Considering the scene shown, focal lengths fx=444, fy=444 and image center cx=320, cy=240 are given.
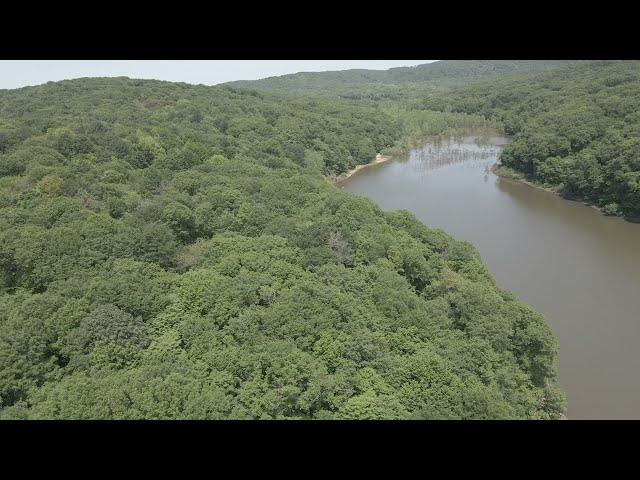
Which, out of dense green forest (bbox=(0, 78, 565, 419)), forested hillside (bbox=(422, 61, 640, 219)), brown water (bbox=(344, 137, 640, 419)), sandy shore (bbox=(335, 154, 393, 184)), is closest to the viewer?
dense green forest (bbox=(0, 78, 565, 419))

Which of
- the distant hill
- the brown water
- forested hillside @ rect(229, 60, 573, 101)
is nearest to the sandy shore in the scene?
the brown water

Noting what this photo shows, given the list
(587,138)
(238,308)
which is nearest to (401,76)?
(587,138)

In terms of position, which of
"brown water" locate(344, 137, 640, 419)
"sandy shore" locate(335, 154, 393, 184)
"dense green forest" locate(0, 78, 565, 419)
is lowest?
"sandy shore" locate(335, 154, 393, 184)

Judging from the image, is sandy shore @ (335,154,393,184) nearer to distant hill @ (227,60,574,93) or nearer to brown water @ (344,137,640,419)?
brown water @ (344,137,640,419)

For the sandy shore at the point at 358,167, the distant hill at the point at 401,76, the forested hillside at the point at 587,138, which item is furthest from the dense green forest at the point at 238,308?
the distant hill at the point at 401,76
